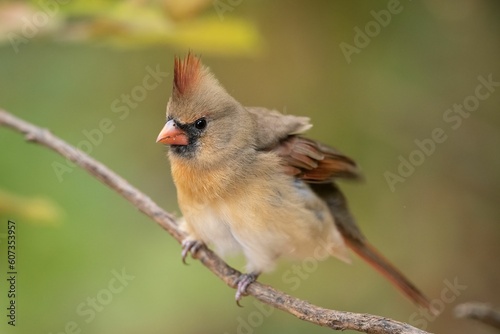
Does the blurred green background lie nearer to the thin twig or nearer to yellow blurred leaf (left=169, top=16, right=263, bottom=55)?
yellow blurred leaf (left=169, top=16, right=263, bottom=55)

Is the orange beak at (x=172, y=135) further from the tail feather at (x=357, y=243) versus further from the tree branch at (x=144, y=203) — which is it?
the tail feather at (x=357, y=243)

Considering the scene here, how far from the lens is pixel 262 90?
497 centimetres

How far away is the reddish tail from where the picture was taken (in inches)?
145

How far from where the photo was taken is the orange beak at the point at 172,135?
3.00m

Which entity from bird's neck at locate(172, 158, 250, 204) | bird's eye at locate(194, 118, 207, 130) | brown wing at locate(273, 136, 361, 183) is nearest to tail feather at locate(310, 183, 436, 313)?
brown wing at locate(273, 136, 361, 183)

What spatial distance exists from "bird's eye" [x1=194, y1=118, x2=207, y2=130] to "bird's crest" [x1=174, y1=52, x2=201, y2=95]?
5.7 inches

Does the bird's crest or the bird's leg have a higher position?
the bird's crest

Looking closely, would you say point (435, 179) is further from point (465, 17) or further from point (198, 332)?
point (198, 332)

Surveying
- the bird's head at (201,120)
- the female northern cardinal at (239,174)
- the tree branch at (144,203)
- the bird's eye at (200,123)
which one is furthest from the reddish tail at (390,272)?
the bird's eye at (200,123)

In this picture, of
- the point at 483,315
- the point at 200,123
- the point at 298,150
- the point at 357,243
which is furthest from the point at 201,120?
the point at 483,315

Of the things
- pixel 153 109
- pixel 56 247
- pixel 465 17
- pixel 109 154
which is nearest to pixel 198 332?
pixel 56 247

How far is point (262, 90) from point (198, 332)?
178 cm

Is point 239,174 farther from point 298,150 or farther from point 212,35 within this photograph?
point 212,35

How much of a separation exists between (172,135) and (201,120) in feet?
0.54
